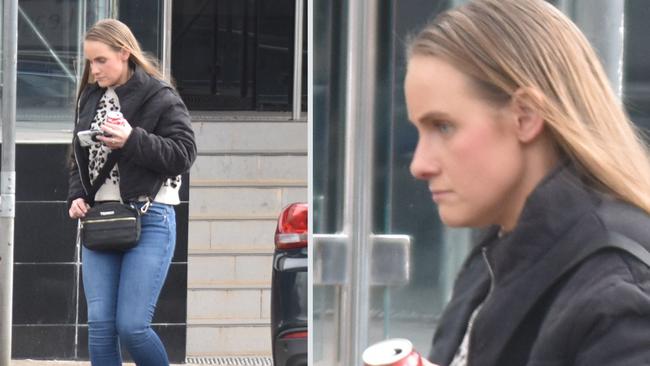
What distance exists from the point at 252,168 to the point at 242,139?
0.21 meters

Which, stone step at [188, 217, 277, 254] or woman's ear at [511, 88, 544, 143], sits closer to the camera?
woman's ear at [511, 88, 544, 143]

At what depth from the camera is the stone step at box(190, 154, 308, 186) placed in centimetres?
896

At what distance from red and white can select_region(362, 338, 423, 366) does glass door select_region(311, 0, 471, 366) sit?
1194mm

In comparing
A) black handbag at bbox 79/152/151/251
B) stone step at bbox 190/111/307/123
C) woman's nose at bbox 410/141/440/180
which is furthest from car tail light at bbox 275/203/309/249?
woman's nose at bbox 410/141/440/180

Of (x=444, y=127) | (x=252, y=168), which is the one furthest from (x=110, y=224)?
(x=444, y=127)

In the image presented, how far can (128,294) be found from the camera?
5.40 m

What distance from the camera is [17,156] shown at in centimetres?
819

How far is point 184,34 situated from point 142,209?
5169 millimetres

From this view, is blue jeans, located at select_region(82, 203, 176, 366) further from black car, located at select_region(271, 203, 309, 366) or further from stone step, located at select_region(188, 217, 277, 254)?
stone step, located at select_region(188, 217, 277, 254)

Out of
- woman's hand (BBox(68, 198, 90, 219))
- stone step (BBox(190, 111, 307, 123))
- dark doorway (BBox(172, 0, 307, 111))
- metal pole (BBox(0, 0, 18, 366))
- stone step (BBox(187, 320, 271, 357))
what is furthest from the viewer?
dark doorway (BBox(172, 0, 307, 111))

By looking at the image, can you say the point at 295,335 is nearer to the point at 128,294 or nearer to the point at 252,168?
the point at 128,294

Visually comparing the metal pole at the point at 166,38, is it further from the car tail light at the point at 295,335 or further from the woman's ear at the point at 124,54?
the car tail light at the point at 295,335

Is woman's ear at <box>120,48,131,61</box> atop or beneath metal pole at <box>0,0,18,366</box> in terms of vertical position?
atop

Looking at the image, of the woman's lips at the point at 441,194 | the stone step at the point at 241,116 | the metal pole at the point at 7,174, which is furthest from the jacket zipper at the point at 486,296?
the stone step at the point at 241,116
